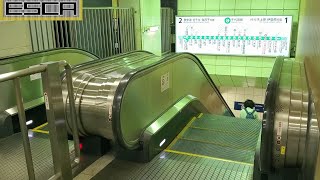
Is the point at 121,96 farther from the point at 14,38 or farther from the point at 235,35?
the point at 235,35

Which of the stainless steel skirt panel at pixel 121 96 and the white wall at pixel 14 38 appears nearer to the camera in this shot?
the stainless steel skirt panel at pixel 121 96

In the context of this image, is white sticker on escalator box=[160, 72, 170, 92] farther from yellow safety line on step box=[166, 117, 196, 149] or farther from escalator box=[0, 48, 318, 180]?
yellow safety line on step box=[166, 117, 196, 149]

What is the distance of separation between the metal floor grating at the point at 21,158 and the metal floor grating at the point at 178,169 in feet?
1.64

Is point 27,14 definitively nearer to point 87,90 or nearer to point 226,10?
point 87,90

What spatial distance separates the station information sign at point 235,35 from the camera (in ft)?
26.0

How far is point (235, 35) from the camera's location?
8.31m

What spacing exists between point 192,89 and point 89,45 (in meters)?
2.44

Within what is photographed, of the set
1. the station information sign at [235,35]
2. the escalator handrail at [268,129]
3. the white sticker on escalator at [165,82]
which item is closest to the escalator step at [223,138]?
the white sticker on escalator at [165,82]

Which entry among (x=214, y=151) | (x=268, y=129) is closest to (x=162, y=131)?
(x=214, y=151)

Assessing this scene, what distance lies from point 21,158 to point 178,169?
159 centimetres

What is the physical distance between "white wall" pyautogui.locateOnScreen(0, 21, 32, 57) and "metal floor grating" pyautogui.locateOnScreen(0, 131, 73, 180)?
1703 millimetres

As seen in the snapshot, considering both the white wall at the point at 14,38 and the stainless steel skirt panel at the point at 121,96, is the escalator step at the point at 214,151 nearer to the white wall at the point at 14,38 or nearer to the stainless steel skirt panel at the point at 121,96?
the stainless steel skirt panel at the point at 121,96

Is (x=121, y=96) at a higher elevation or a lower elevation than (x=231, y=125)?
higher

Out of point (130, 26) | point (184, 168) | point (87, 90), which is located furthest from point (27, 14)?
point (130, 26)
